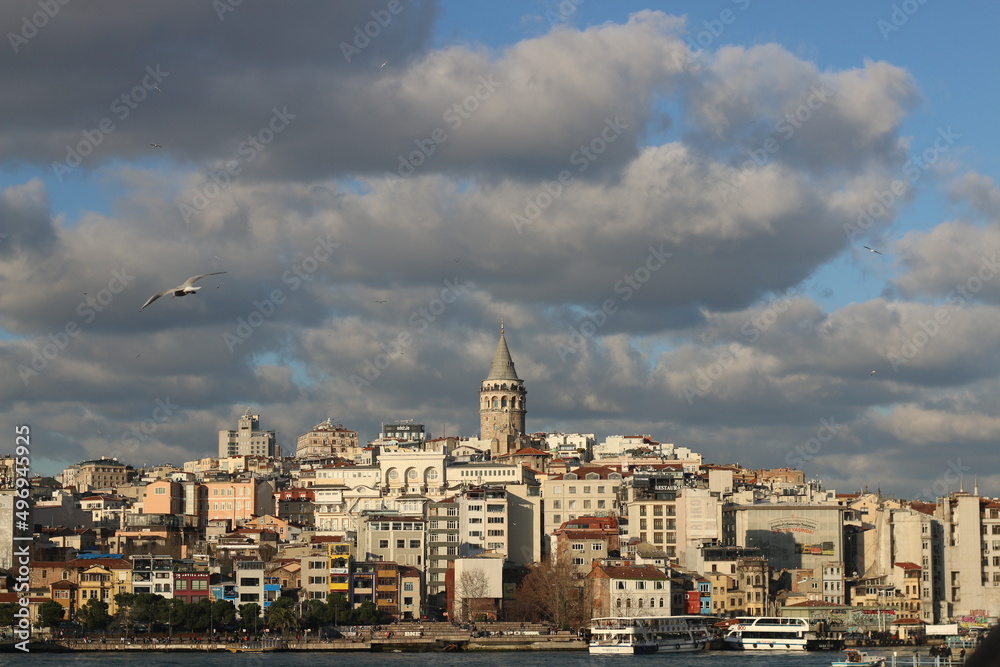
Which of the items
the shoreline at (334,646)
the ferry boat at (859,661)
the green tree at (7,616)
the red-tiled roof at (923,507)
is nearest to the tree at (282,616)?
the shoreline at (334,646)

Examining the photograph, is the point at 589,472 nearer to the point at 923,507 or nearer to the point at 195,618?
the point at 923,507

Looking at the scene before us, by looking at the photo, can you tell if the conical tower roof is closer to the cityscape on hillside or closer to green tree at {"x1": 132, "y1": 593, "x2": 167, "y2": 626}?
the cityscape on hillside

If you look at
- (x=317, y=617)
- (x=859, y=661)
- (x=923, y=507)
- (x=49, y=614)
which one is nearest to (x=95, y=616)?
(x=49, y=614)

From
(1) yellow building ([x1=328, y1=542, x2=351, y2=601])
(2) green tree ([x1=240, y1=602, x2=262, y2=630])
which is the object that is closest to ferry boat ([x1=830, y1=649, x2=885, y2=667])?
(1) yellow building ([x1=328, y1=542, x2=351, y2=601])

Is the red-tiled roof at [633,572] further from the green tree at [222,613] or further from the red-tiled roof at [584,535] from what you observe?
the green tree at [222,613]

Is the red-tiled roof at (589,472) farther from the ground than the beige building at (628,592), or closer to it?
farther from the ground

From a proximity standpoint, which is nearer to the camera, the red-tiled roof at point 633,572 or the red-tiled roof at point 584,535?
the red-tiled roof at point 633,572

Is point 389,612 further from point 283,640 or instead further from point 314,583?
point 283,640
